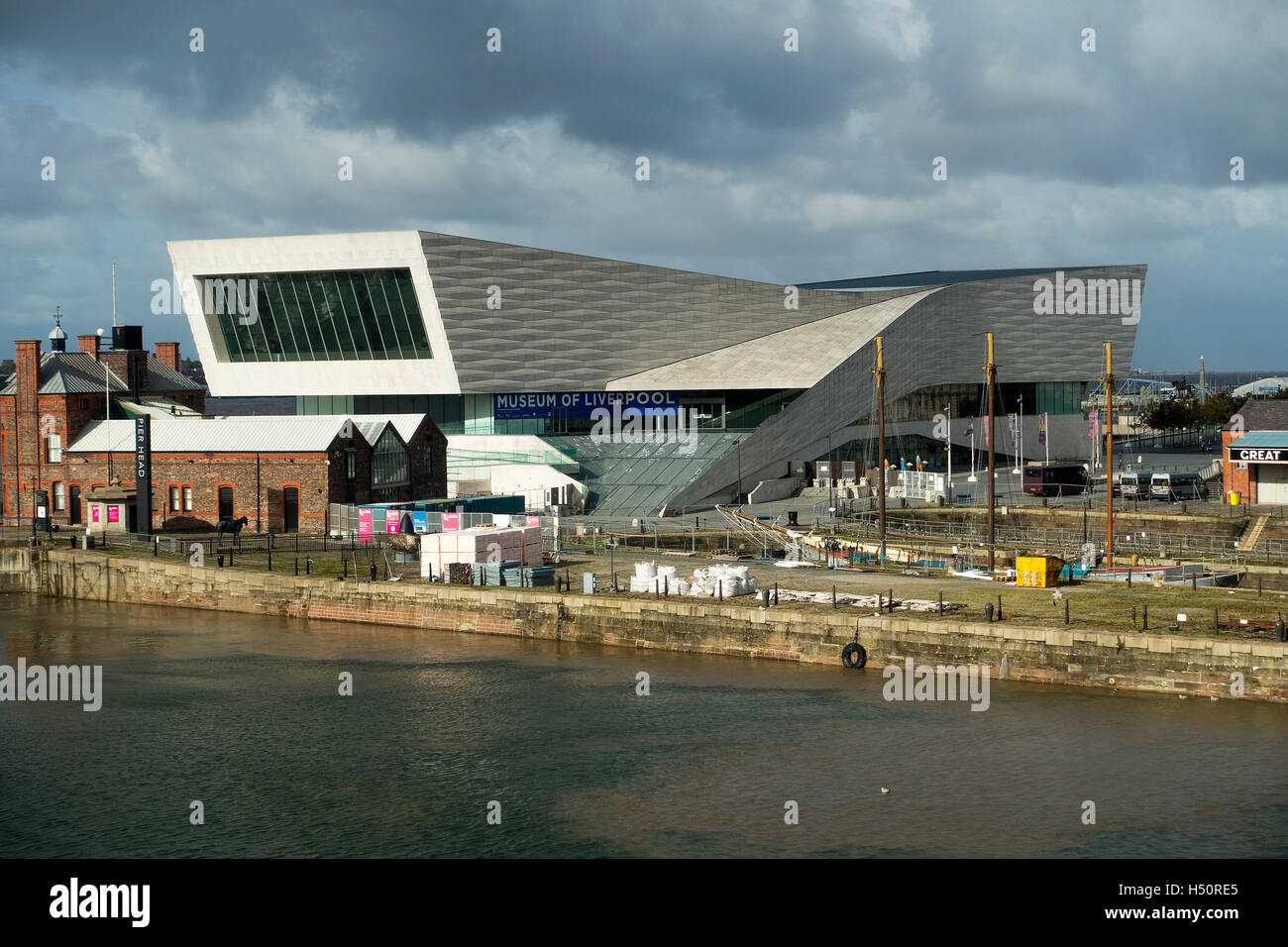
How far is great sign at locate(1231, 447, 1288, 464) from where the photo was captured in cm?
6059

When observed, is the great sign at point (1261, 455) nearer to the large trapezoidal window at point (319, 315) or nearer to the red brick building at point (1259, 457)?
the red brick building at point (1259, 457)

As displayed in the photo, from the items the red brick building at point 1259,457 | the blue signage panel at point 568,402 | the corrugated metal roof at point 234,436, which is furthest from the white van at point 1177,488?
the corrugated metal roof at point 234,436

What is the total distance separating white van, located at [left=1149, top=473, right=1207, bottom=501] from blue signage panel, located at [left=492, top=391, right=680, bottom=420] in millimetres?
26832

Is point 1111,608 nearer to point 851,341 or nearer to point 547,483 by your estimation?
point 547,483

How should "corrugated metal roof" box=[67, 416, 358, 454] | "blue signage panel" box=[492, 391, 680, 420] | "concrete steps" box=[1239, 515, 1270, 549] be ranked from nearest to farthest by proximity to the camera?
"concrete steps" box=[1239, 515, 1270, 549]
"corrugated metal roof" box=[67, 416, 358, 454]
"blue signage panel" box=[492, 391, 680, 420]

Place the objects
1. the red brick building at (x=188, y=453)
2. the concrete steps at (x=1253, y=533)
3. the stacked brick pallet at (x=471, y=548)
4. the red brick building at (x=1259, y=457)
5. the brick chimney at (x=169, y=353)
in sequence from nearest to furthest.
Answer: the stacked brick pallet at (x=471, y=548), the concrete steps at (x=1253, y=533), the red brick building at (x=188, y=453), the red brick building at (x=1259, y=457), the brick chimney at (x=169, y=353)

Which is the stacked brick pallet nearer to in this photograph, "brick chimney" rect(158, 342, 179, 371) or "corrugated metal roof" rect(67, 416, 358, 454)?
"corrugated metal roof" rect(67, 416, 358, 454)

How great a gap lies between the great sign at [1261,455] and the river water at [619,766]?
33.5 metres

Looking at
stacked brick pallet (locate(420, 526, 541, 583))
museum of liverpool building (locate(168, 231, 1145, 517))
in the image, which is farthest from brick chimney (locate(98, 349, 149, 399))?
stacked brick pallet (locate(420, 526, 541, 583))

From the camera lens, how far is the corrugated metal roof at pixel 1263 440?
61.3m

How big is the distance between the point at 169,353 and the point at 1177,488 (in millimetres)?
61061

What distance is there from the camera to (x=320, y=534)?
190ft

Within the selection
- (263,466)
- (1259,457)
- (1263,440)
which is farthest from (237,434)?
(1263,440)
